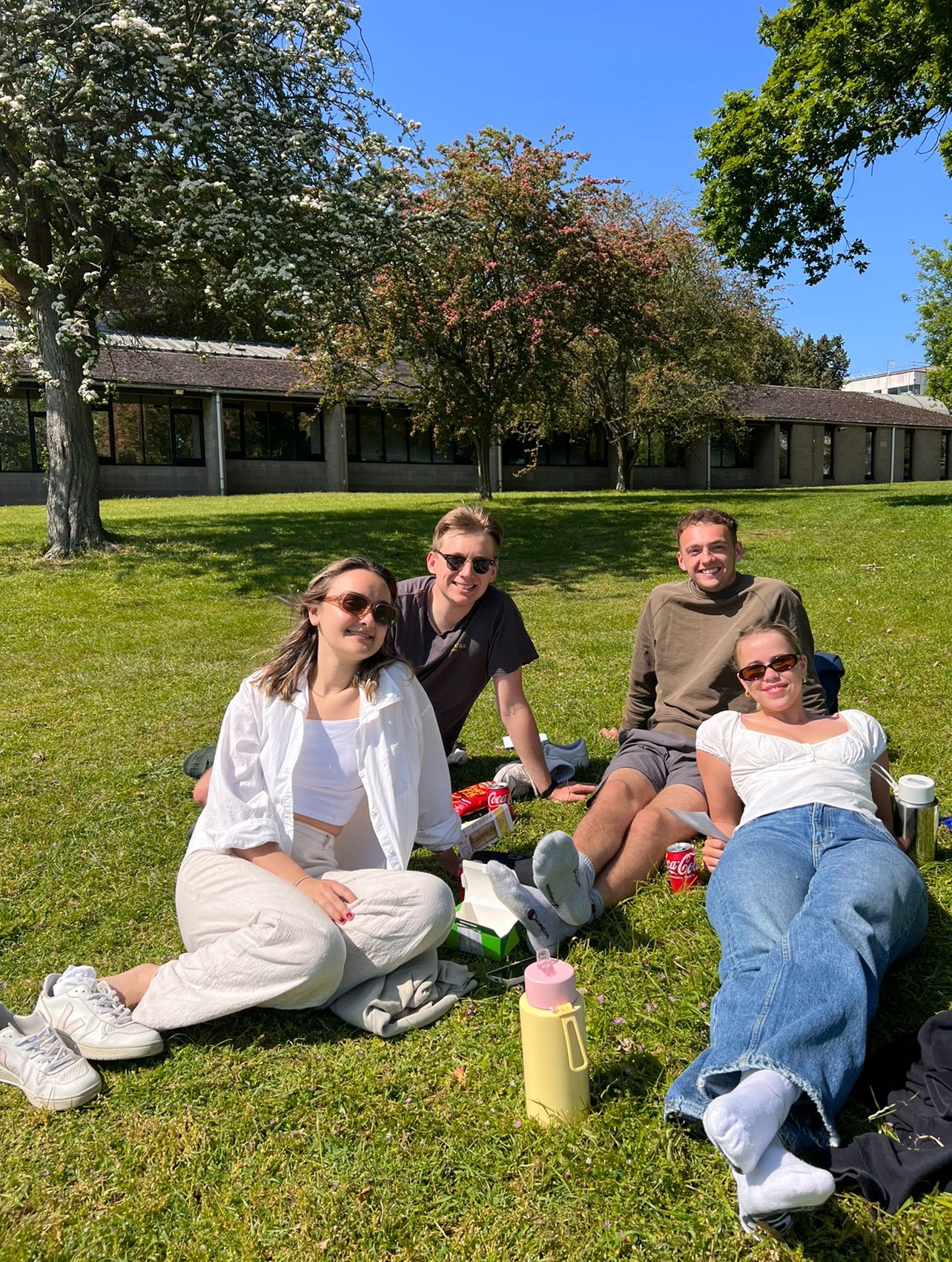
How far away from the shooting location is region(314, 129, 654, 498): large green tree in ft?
61.2

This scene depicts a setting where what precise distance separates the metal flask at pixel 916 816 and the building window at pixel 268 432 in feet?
89.3

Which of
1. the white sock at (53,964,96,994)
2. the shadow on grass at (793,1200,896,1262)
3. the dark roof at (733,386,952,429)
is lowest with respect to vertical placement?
the shadow on grass at (793,1200,896,1262)

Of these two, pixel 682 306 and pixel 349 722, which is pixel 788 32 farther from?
pixel 349 722

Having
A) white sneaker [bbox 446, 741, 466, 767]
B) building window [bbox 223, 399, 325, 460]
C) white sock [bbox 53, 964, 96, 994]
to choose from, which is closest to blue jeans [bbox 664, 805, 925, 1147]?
white sock [bbox 53, 964, 96, 994]

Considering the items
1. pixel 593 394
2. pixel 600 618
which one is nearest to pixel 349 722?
pixel 600 618

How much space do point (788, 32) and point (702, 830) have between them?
19009 mm

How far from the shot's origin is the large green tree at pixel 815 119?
15727 millimetres

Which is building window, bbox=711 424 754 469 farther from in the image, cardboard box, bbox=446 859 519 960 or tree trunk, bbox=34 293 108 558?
cardboard box, bbox=446 859 519 960

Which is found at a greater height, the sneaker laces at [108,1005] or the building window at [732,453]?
the building window at [732,453]

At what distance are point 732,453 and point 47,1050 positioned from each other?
39.0 meters

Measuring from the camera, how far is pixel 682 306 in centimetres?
2786

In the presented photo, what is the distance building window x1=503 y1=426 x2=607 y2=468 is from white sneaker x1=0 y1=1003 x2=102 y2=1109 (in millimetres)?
30769

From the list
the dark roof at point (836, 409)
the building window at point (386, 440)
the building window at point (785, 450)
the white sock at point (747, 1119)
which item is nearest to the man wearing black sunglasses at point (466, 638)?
the white sock at point (747, 1119)

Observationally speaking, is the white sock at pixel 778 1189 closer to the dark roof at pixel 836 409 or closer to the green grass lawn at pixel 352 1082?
the green grass lawn at pixel 352 1082
